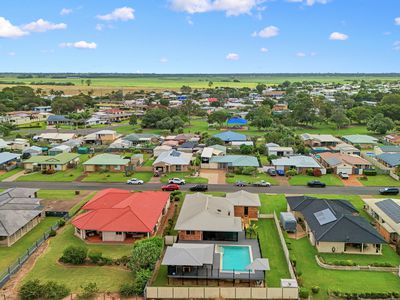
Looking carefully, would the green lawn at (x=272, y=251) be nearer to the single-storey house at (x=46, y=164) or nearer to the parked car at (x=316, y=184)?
the parked car at (x=316, y=184)

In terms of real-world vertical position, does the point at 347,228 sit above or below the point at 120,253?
above

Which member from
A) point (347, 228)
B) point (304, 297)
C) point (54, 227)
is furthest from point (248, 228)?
point (54, 227)

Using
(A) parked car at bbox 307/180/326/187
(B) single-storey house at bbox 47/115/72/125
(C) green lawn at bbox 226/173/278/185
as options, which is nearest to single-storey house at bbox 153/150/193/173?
(C) green lawn at bbox 226/173/278/185

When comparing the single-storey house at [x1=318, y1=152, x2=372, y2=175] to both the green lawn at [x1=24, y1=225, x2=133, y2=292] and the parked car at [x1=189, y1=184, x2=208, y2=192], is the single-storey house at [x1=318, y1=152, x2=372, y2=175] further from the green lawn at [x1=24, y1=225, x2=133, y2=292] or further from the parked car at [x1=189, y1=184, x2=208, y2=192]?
the green lawn at [x1=24, y1=225, x2=133, y2=292]

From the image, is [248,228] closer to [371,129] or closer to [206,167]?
[206,167]

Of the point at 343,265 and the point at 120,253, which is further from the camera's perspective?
the point at 120,253

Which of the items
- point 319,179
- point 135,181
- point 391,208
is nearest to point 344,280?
→ point 391,208
